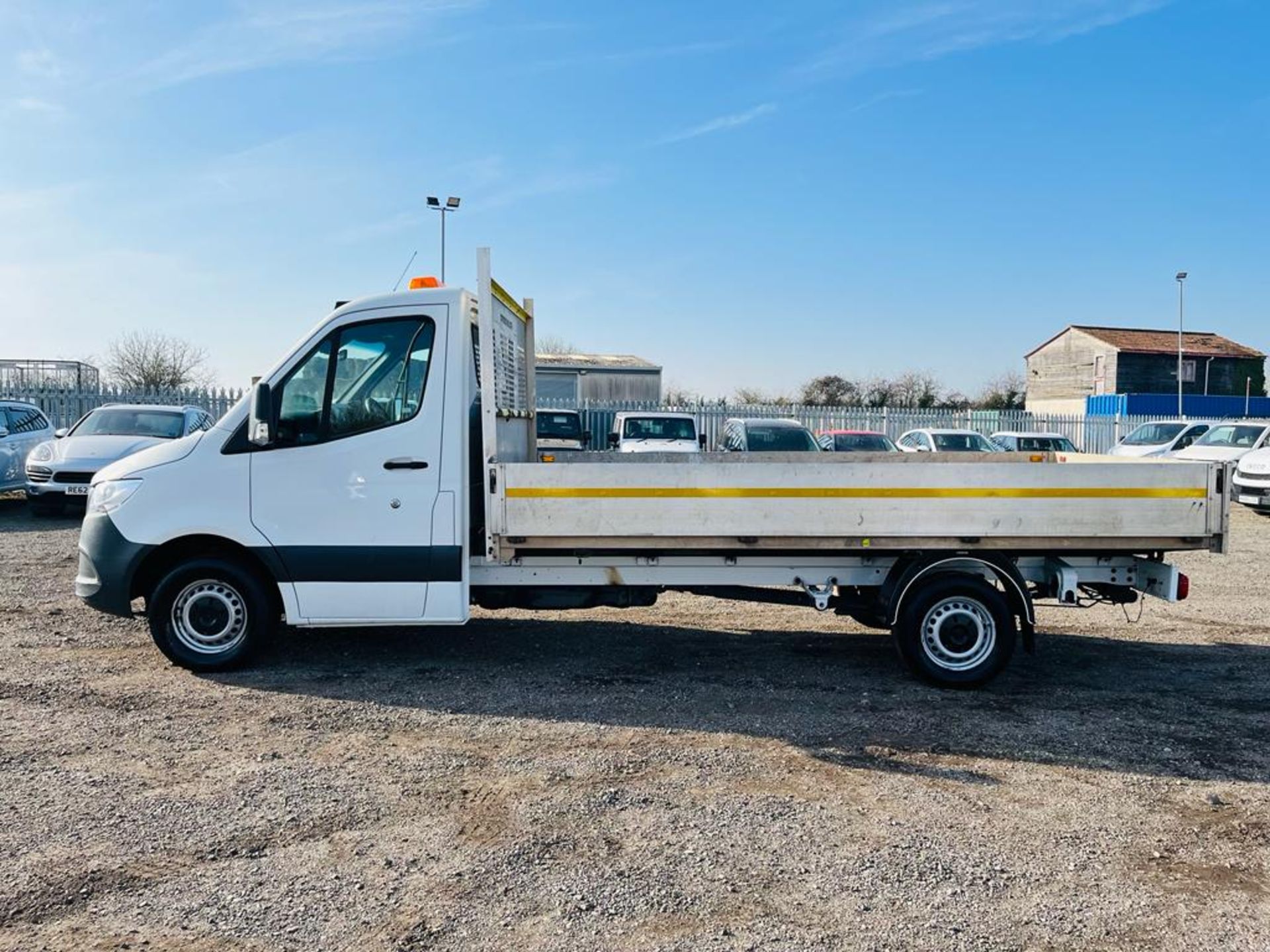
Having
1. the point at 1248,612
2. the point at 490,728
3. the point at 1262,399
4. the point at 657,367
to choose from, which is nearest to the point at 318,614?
the point at 490,728

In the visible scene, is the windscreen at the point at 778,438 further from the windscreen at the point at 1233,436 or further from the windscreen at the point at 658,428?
the windscreen at the point at 1233,436

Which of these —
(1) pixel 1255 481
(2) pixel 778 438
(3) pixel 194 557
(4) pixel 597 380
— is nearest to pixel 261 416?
(3) pixel 194 557

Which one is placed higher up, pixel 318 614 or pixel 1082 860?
pixel 318 614

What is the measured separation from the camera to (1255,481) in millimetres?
16062

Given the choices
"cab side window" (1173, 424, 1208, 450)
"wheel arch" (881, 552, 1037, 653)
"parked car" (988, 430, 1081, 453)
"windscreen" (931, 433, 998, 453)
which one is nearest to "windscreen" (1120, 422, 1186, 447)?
"cab side window" (1173, 424, 1208, 450)

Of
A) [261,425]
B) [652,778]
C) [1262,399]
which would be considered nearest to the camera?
[652,778]

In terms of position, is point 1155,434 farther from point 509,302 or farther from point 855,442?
point 509,302

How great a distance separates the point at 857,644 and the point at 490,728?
3325 mm

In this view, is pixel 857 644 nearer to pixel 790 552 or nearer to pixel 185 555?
pixel 790 552

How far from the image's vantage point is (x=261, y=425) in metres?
5.92

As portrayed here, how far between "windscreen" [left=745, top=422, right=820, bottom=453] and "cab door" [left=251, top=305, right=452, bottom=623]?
1183 cm

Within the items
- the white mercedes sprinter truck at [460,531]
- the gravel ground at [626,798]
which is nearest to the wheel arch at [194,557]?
the white mercedes sprinter truck at [460,531]

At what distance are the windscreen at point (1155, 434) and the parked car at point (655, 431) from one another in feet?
39.5

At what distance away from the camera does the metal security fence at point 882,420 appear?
2922 centimetres
